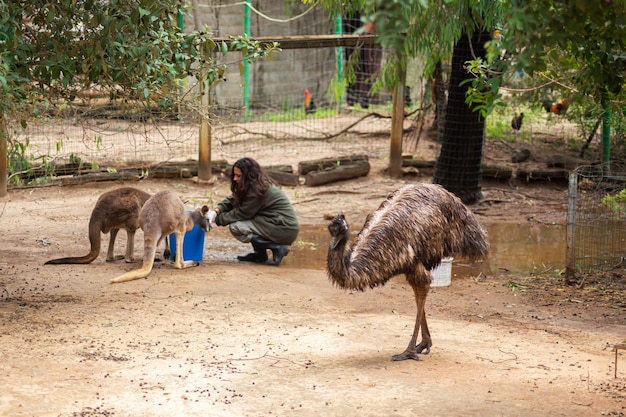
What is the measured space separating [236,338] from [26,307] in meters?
1.99

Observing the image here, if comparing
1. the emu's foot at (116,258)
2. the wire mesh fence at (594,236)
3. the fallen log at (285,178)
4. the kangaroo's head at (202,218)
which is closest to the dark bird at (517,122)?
the fallen log at (285,178)

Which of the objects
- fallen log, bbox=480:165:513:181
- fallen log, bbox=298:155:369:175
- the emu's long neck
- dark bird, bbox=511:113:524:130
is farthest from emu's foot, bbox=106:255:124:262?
dark bird, bbox=511:113:524:130

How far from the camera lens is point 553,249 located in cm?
1109

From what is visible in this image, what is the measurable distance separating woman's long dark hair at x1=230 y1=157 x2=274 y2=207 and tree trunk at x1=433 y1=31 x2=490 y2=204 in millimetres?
4602

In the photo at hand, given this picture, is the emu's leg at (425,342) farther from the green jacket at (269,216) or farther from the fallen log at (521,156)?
the fallen log at (521,156)

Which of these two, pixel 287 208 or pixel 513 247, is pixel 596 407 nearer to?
pixel 287 208

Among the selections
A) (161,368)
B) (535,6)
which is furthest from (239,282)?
(535,6)

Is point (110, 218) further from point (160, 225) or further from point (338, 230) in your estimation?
point (338, 230)

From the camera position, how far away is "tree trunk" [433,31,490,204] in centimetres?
1311

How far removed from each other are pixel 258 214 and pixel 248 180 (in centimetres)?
45

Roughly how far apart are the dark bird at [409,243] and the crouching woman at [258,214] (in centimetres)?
323

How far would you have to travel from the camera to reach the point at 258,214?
384 inches

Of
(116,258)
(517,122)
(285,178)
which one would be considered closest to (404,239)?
(116,258)

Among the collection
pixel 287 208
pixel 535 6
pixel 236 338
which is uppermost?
pixel 535 6
